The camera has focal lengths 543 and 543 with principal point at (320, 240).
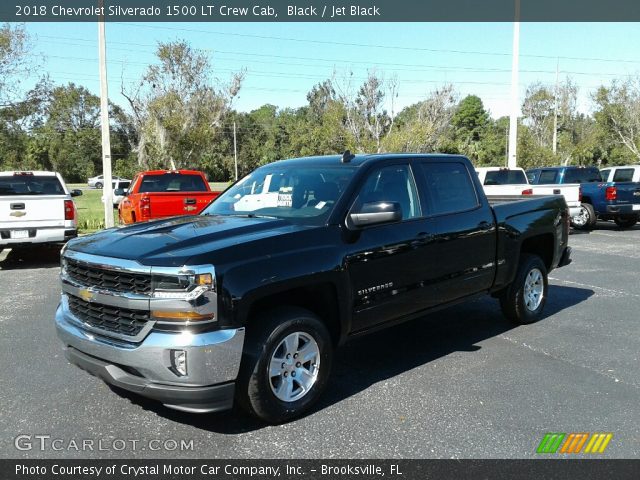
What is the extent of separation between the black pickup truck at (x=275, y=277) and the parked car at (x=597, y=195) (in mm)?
12397

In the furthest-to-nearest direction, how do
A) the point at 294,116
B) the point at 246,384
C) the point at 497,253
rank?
the point at 294,116 → the point at 497,253 → the point at 246,384

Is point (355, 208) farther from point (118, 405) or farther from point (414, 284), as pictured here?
point (118, 405)

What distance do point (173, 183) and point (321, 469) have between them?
10.1 metres

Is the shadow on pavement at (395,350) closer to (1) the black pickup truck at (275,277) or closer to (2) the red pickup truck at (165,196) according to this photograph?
(1) the black pickup truck at (275,277)

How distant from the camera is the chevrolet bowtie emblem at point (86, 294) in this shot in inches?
146

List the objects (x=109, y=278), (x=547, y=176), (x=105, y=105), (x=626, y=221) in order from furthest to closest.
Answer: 1. (x=626, y=221)
2. (x=547, y=176)
3. (x=105, y=105)
4. (x=109, y=278)

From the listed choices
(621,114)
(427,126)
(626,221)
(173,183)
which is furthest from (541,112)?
(173,183)

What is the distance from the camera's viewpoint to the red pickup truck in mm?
10469

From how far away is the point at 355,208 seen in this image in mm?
4305

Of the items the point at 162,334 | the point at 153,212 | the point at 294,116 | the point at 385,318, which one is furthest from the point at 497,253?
the point at 294,116

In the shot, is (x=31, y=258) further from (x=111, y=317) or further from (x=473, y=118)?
(x=473, y=118)

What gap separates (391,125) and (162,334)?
29.7 metres

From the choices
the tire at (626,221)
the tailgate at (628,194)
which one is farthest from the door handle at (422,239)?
the tire at (626,221)

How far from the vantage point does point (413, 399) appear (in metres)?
4.20
